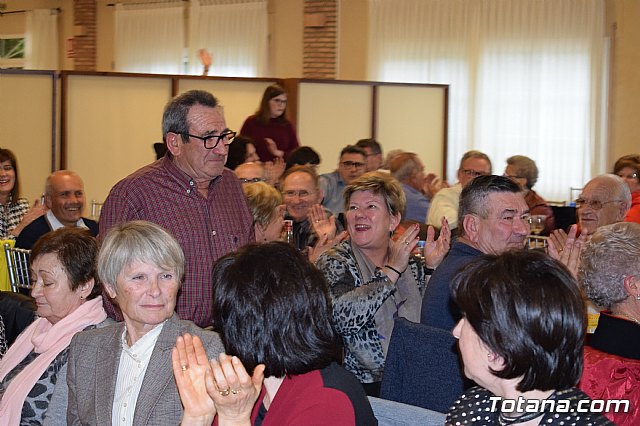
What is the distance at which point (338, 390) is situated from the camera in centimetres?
221

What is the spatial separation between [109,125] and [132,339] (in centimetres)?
703

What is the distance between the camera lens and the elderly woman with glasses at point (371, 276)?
358 centimetres

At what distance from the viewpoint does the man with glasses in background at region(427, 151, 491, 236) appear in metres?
7.35

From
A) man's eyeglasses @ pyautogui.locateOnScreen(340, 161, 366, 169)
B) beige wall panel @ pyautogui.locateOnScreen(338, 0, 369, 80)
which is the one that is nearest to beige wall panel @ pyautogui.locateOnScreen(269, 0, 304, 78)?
beige wall panel @ pyautogui.locateOnScreen(338, 0, 369, 80)

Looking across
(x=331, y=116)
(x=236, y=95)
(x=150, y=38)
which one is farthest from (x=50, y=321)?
(x=150, y=38)

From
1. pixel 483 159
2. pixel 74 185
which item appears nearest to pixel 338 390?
pixel 74 185

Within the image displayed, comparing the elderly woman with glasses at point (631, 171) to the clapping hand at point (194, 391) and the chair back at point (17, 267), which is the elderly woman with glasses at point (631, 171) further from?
the clapping hand at point (194, 391)

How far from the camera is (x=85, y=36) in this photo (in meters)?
16.4

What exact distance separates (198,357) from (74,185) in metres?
4.11

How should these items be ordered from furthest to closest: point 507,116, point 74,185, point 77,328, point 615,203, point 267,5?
point 267,5 → point 507,116 → point 74,185 → point 615,203 → point 77,328

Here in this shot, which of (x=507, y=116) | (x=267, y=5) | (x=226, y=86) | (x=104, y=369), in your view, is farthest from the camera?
(x=267, y=5)

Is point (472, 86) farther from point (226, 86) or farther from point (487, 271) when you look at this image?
point (487, 271)

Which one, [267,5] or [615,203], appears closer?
[615,203]

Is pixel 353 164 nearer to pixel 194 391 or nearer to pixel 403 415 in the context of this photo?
pixel 403 415
